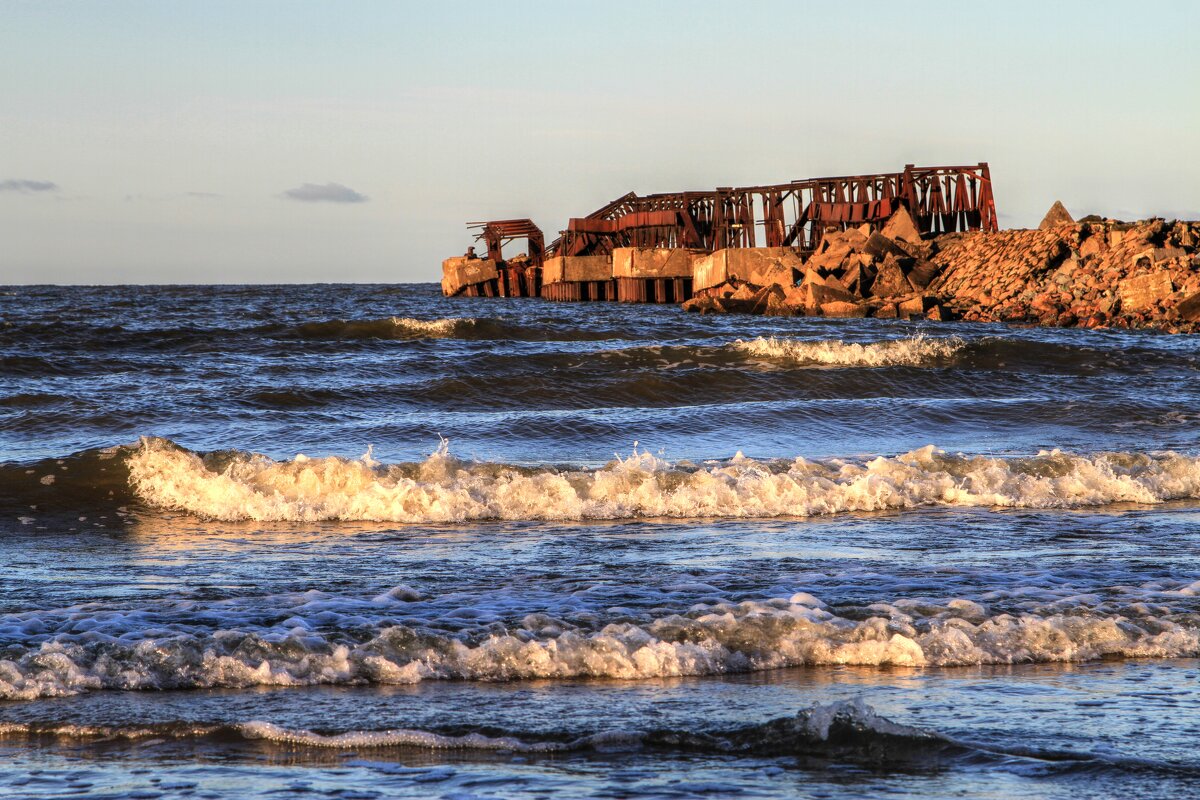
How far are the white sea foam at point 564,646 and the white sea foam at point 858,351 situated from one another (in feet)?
45.2

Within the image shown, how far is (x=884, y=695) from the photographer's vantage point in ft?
14.1

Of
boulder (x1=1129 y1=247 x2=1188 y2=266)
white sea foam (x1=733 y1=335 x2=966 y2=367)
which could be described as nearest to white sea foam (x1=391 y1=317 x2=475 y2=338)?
white sea foam (x1=733 y1=335 x2=966 y2=367)

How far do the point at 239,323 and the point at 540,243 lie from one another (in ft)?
72.4

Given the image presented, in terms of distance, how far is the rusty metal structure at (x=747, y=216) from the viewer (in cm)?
3809

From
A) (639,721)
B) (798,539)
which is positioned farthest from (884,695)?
(798,539)

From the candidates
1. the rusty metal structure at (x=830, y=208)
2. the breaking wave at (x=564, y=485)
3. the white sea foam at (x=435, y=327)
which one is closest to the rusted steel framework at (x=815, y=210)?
the rusty metal structure at (x=830, y=208)

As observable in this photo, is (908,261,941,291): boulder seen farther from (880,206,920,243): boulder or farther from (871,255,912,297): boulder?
(880,206,920,243): boulder

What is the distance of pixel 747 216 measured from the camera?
4125 centimetres

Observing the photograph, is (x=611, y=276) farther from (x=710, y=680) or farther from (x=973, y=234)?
(x=710, y=680)

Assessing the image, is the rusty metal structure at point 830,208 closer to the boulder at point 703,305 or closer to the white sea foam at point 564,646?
the boulder at point 703,305

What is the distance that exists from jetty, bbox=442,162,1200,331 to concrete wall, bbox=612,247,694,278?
0.05 metres

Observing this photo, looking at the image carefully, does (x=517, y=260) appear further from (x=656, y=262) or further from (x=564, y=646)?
(x=564, y=646)

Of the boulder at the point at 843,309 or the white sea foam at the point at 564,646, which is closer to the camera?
the white sea foam at the point at 564,646

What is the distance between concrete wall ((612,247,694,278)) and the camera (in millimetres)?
41469
